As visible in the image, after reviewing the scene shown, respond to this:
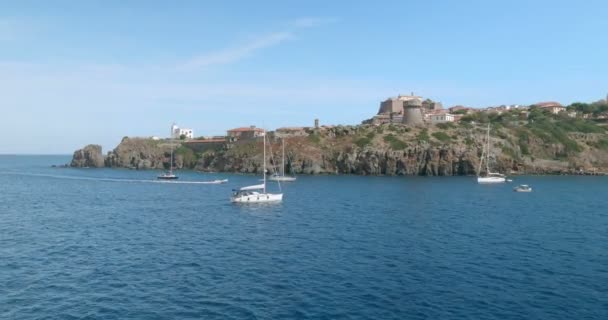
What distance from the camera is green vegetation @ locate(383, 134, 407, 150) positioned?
144837 mm

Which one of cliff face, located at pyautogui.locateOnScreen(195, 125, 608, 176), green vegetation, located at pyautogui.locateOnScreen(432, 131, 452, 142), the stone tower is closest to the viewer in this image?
cliff face, located at pyautogui.locateOnScreen(195, 125, 608, 176)

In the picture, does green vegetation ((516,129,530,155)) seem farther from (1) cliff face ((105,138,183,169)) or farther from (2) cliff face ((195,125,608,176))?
(1) cliff face ((105,138,183,169))

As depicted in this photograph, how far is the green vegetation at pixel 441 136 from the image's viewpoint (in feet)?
493

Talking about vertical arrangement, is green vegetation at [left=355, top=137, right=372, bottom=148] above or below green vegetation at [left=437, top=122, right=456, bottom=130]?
below

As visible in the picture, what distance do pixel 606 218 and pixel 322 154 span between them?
319 ft

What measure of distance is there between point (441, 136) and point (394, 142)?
1674 cm

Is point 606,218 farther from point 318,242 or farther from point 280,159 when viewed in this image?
point 280,159

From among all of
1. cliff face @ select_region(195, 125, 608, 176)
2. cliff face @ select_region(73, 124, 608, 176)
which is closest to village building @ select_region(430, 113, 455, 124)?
cliff face @ select_region(73, 124, 608, 176)

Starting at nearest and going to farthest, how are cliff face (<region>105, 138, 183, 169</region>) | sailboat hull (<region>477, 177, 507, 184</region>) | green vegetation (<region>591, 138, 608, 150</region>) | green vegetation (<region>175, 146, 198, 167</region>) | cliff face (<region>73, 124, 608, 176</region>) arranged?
1. sailboat hull (<region>477, 177, 507, 184</region>)
2. cliff face (<region>73, 124, 608, 176</region>)
3. green vegetation (<region>591, 138, 608, 150</region>)
4. cliff face (<region>105, 138, 183, 169</region>)
5. green vegetation (<region>175, 146, 198, 167</region>)

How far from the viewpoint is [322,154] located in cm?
15212

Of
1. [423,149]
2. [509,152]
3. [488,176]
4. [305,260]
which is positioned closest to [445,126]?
[509,152]

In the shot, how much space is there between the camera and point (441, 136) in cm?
15275

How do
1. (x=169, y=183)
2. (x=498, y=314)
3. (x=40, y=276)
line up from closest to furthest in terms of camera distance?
1. (x=498, y=314)
2. (x=40, y=276)
3. (x=169, y=183)

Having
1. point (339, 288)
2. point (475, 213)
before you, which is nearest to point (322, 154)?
point (475, 213)
